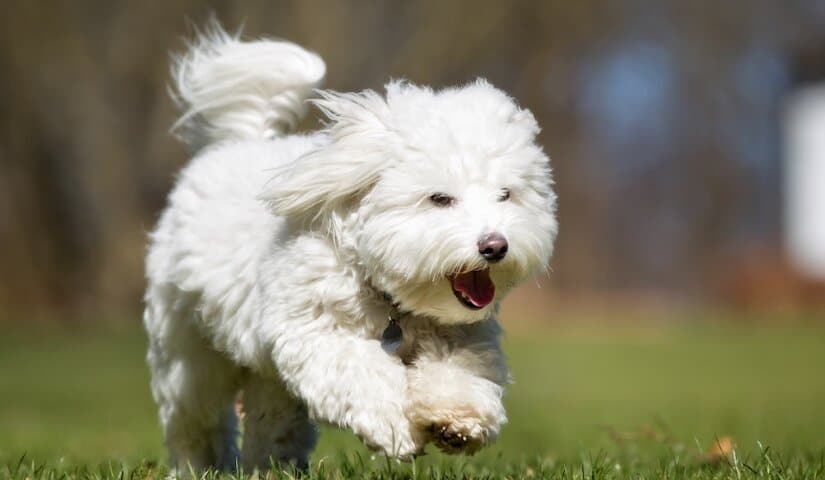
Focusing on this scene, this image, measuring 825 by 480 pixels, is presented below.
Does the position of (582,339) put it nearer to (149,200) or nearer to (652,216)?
(149,200)

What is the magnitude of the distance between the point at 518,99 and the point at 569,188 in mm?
15958

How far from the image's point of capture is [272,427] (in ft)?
19.9

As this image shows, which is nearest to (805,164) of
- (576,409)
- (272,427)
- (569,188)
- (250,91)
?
(569,188)

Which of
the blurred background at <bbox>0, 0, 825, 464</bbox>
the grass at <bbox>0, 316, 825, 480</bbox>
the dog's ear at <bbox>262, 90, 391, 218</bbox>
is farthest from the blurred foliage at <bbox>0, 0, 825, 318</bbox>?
the dog's ear at <bbox>262, 90, 391, 218</bbox>

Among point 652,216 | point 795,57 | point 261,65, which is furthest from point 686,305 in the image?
point 261,65

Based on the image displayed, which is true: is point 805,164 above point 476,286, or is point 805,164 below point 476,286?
above

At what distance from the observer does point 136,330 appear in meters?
20.9

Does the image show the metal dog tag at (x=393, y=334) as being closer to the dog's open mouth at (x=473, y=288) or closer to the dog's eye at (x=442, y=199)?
the dog's open mouth at (x=473, y=288)

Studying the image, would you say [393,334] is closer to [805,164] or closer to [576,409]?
[576,409]

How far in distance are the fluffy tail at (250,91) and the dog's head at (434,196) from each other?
1.41m

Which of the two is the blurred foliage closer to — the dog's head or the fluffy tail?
the fluffy tail

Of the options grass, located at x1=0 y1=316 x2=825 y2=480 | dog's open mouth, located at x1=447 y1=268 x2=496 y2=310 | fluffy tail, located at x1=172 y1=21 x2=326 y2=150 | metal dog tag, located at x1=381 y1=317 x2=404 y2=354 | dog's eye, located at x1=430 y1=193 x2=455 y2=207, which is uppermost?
fluffy tail, located at x1=172 y1=21 x2=326 y2=150

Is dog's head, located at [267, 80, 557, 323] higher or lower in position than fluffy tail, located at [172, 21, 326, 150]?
lower

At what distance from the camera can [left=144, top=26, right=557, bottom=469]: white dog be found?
4.56 metres
